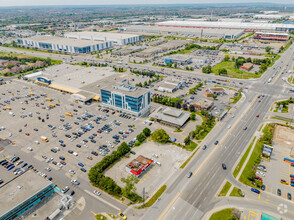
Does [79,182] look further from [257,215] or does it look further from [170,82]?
[170,82]

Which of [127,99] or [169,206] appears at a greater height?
[127,99]

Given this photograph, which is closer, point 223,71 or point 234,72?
point 223,71

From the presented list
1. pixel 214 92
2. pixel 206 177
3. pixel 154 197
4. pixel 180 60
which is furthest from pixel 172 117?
pixel 180 60

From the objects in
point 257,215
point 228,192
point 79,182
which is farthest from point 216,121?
point 79,182

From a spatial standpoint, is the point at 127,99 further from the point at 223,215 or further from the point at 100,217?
the point at 223,215

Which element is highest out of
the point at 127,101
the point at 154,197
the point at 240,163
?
the point at 127,101

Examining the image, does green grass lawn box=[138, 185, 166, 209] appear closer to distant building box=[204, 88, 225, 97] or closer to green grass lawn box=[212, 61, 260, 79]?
distant building box=[204, 88, 225, 97]
